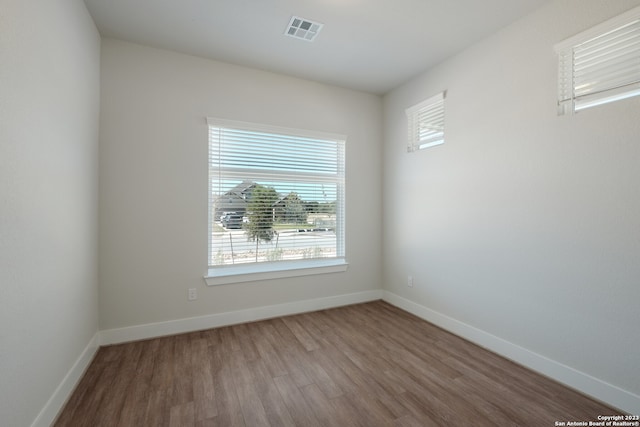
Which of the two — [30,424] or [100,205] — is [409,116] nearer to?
[100,205]

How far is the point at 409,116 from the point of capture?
348 centimetres

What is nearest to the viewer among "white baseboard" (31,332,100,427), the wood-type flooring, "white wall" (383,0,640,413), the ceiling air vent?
"white baseboard" (31,332,100,427)

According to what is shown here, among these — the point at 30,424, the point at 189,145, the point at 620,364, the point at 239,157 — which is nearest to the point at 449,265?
the point at 620,364

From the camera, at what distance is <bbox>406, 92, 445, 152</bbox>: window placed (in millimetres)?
3086

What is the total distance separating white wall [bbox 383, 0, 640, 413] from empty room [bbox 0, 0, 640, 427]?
0.01 metres

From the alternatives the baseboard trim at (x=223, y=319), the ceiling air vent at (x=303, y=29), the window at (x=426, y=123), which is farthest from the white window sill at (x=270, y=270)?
the ceiling air vent at (x=303, y=29)

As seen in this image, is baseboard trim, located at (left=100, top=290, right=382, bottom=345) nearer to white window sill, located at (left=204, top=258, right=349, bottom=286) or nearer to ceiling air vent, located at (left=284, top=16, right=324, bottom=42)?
white window sill, located at (left=204, top=258, right=349, bottom=286)

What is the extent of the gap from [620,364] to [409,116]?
287 cm

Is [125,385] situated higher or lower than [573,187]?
lower

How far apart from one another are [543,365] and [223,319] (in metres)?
2.90

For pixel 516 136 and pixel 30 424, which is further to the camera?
pixel 516 136

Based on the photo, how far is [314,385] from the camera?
201 centimetres

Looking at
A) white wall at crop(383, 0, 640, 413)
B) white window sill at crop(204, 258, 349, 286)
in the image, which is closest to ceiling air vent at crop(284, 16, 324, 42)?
white wall at crop(383, 0, 640, 413)

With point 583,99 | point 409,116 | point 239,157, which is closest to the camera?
point 583,99
